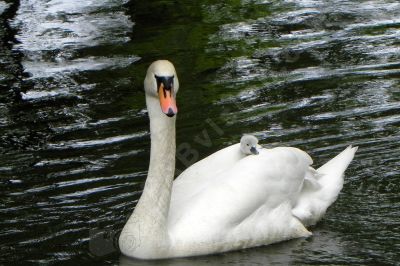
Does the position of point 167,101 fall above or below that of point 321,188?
above

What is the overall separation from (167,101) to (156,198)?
0.80m

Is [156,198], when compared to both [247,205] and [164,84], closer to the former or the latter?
[247,205]

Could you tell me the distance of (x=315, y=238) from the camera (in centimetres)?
816

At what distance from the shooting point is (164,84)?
24.7 feet

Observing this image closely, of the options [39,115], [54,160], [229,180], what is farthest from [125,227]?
[39,115]

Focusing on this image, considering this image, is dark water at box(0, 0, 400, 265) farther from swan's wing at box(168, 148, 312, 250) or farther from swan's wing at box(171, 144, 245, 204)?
swan's wing at box(171, 144, 245, 204)

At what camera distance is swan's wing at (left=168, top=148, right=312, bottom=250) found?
7828 millimetres

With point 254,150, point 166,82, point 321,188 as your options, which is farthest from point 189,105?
point 166,82

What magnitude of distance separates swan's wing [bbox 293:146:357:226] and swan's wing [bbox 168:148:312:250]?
15 cm

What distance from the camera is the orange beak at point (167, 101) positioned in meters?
7.38

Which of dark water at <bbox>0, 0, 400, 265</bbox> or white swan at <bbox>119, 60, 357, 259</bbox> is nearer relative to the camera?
white swan at <bbox>119, 60, 357, 259</bbox>

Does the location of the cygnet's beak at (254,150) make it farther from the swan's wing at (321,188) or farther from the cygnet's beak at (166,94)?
the cygnet's beak at (166,94)

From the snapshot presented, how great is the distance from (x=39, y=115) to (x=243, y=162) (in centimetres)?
395

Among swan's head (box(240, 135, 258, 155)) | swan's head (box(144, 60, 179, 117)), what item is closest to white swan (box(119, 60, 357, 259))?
swan's head (box(144, 60, 179, 117))
